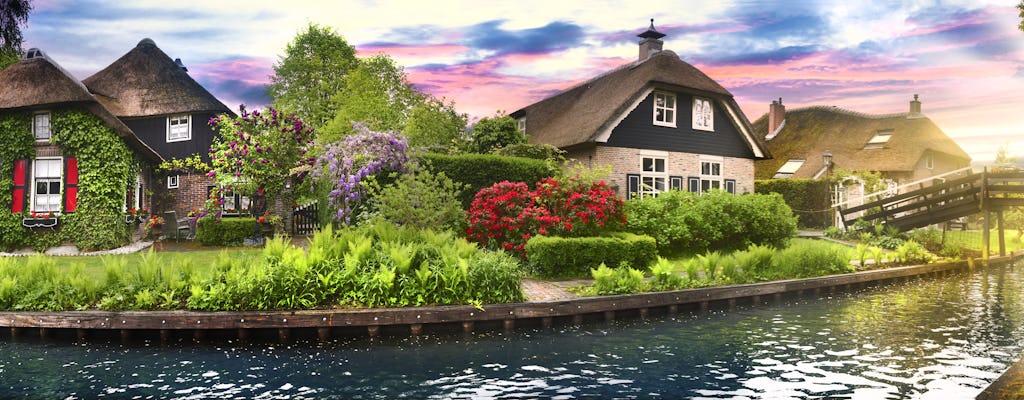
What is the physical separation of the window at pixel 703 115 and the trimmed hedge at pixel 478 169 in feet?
31.9

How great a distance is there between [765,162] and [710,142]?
544 inches

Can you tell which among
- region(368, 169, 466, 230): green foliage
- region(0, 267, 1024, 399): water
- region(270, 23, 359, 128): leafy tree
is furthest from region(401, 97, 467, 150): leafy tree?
region(0, 267, 1024, 399): water

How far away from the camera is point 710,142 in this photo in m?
27.8

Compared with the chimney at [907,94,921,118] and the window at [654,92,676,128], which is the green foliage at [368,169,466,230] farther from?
the chimney at [907,94,921,118]

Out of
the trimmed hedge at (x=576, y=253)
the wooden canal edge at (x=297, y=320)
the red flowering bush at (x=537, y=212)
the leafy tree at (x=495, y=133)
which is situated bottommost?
the wooden canal edge at (x=297, y=320)

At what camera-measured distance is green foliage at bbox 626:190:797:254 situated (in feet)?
57.7

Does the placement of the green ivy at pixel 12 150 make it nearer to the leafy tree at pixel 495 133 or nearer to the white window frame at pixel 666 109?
the leafy tree at pixel 495 133

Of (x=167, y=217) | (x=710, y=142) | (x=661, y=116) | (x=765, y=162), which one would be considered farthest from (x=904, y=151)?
(x=167, y=217)

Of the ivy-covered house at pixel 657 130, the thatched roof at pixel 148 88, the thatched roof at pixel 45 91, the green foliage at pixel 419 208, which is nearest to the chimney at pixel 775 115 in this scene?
the ivy-covered house at pixel 657 130

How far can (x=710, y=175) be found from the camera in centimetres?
2794

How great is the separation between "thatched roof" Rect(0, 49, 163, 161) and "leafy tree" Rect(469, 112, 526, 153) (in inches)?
460

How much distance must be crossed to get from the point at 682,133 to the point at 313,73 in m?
23.2

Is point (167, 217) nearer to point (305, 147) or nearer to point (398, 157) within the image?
point (305, 147)

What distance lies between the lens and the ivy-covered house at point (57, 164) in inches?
775
